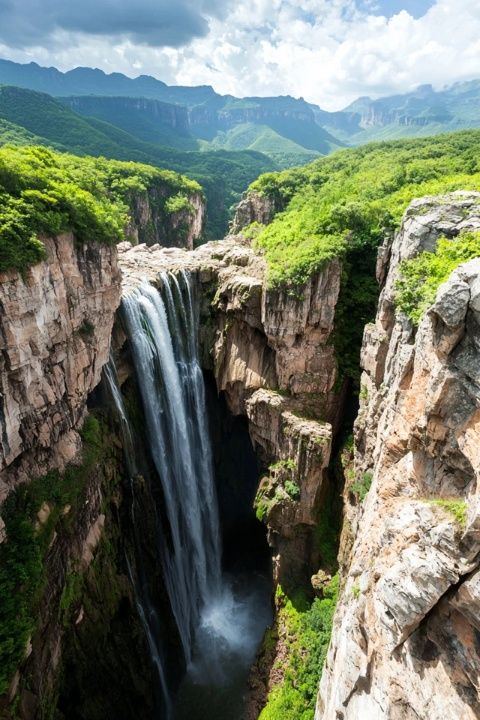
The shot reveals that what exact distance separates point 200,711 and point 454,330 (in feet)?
78.6

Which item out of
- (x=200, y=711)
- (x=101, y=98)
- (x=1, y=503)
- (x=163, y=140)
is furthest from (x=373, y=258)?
(x=101, y=98)

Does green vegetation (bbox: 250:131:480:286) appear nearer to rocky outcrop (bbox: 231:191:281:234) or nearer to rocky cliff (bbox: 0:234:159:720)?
Result: rocky outcrop (bbox: 231:191:281:234)

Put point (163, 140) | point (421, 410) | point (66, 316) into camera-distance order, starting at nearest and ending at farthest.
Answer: point (421, 410), point (66, 316), point (163, 140)

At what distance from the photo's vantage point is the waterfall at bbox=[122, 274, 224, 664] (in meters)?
25.3

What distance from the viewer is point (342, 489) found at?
25484 mm

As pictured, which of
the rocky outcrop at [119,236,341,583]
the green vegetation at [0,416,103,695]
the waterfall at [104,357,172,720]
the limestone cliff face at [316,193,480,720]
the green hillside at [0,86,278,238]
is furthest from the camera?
the green hillside at [0,86,278,238]

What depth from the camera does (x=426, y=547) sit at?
10109 mm

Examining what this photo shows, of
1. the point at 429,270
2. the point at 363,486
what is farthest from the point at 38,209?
the point at 363,486

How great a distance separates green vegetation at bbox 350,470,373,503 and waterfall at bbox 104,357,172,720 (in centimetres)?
1213

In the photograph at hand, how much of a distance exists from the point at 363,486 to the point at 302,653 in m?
9.32

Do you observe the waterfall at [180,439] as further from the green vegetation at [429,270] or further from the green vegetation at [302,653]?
the green vegetation at [429,270]

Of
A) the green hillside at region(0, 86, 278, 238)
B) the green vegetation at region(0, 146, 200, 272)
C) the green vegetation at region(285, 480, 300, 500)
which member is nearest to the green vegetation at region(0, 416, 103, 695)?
the green vegetation at region(0, 146, 200, 272)

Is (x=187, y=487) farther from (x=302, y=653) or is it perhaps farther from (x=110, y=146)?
(x=110, y=146)

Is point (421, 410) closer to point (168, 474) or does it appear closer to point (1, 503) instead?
point (1, 503)
